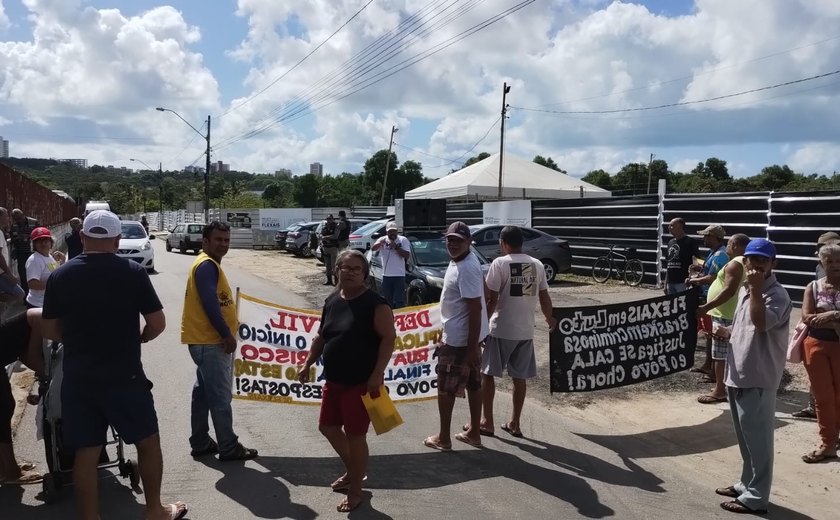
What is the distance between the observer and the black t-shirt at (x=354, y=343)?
4.38 metres

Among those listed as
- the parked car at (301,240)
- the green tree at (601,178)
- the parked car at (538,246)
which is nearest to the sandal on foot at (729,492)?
the parked car at (538,246)

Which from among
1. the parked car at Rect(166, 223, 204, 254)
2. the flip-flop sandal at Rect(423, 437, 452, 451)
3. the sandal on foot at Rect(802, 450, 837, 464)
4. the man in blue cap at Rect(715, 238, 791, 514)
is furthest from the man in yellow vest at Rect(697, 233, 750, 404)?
the parked car at Rect(166, 223, 204, 254)

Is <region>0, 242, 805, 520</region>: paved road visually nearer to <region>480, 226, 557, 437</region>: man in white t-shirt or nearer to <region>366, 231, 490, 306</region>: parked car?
<region>480, 226, 557, 437</region>: man in white t-shirt

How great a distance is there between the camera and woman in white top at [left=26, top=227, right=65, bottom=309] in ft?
24.5

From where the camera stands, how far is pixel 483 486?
4.96 m

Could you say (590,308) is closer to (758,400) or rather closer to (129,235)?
(758,400)

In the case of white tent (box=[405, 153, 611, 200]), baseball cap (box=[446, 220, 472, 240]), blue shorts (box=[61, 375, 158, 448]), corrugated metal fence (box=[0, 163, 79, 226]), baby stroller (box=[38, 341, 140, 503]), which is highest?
white tent (box=[405, 153, 611, 200])

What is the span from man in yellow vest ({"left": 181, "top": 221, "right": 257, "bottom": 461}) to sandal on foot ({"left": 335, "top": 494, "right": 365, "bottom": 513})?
1.22m

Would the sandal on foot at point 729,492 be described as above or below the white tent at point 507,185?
below

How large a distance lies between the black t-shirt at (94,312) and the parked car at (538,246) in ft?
45.6

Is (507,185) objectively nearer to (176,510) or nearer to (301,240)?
(301,240)

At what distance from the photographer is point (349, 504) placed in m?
4.48

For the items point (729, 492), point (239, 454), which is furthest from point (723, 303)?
point (239, 454)

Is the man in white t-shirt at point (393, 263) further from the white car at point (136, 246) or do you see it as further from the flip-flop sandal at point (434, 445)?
the white car at point (136, 246)
